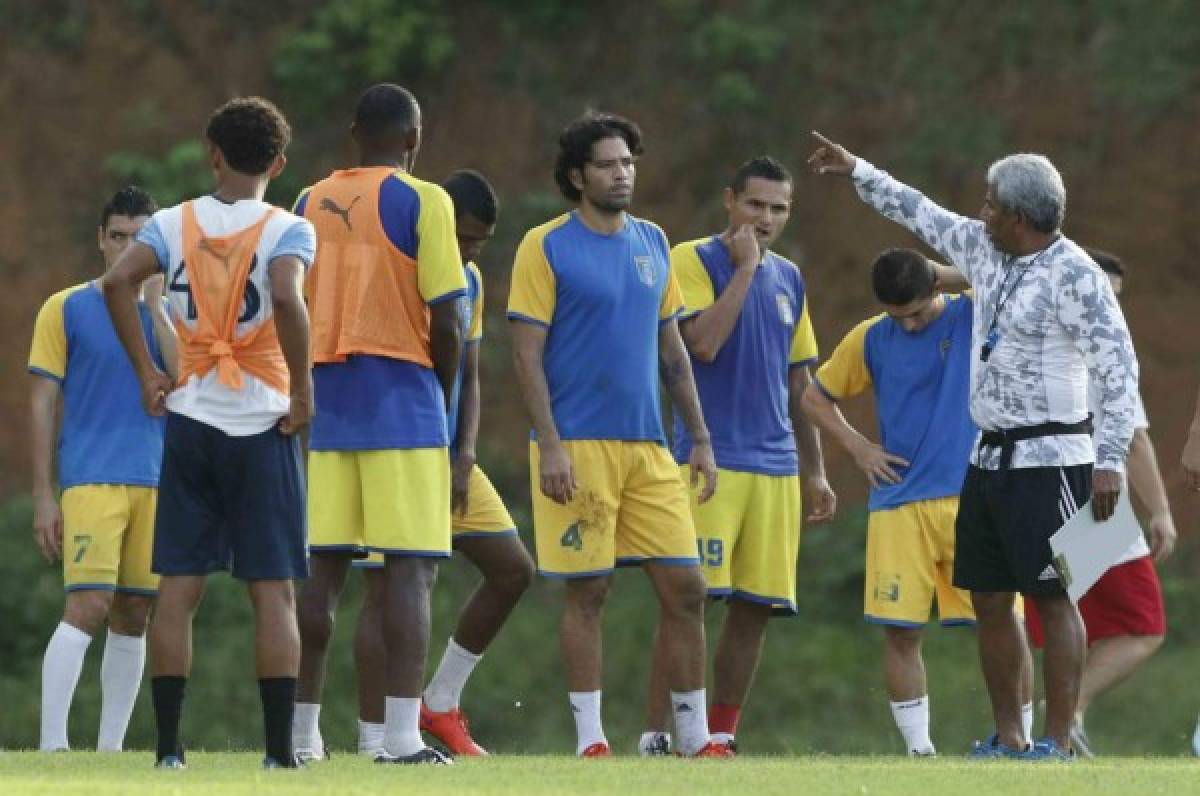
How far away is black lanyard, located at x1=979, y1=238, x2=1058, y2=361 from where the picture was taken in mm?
10617

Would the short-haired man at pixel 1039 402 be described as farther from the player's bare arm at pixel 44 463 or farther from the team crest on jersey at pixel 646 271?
the player's bare arm at pixel 44 463

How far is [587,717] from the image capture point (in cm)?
1118

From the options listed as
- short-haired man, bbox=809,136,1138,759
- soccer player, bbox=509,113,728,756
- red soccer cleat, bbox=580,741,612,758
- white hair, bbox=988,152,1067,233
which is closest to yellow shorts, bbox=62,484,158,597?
soccer player, bbox=509,113,728,756

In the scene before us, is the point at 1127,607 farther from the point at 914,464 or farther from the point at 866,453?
the point at 866,453

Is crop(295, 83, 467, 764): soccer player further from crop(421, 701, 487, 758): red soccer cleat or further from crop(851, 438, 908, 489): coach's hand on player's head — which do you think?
crop(851, 438, 908, 489): coach's hand on player's head

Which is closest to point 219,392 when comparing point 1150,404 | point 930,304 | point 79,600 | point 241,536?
point 241,536

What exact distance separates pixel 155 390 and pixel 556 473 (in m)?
2.11

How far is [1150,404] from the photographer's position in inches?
789

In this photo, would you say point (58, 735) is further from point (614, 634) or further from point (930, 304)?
point (614, 634)

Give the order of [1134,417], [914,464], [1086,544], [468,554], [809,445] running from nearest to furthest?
[1134,417] → [1086,544] → [468,554] → [914,464] → [809,445]

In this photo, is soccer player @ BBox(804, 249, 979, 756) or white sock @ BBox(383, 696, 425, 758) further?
soccer player @ BBox(804, 249, 979, 756)

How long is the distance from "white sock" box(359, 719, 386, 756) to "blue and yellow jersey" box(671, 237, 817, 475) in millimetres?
1810

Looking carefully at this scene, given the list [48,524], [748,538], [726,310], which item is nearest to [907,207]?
[726,310]

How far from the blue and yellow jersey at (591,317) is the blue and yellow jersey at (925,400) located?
1.54 meters
